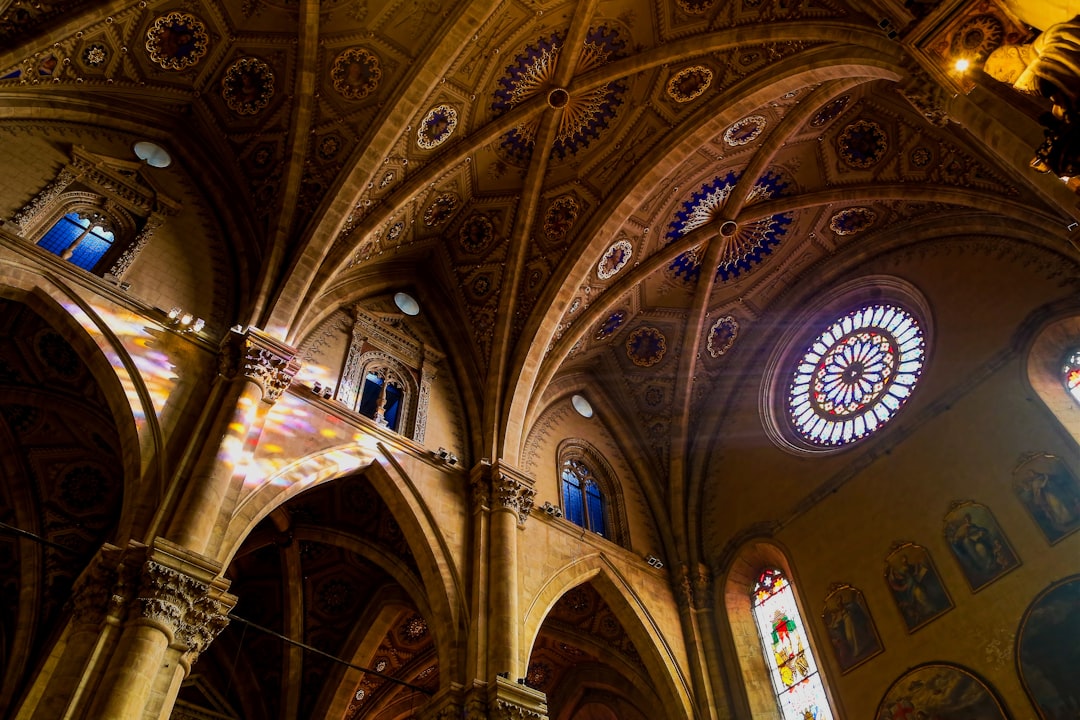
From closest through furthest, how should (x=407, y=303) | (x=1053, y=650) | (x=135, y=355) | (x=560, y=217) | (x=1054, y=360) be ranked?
(x=135, y=355), (x=1053, y=650), (x=1054, y=360), (x=560, y=217), (x=407, y=303)

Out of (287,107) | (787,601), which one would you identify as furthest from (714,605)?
(287,107)

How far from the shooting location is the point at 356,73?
483 inches

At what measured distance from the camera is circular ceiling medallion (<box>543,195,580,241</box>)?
14.2 m

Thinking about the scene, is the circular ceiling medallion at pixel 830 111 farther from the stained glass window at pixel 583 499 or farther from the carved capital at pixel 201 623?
the carved capital at pixel 201 623

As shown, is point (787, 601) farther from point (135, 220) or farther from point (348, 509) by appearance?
point (135, 220)

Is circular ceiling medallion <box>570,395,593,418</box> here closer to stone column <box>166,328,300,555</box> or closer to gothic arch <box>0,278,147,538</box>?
stone column <box>166,328,300,555</box>

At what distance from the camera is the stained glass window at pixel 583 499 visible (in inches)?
570

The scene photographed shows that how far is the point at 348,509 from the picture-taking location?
12961 millimetres

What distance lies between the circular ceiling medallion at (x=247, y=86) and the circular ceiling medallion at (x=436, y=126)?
A: 233cm

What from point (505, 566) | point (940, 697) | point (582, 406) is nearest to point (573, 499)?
point (582, 406)

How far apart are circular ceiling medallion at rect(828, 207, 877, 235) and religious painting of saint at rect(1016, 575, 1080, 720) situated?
23.2 feet

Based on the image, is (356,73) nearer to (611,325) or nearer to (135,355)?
(135,355)

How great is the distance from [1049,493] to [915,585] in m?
2.21

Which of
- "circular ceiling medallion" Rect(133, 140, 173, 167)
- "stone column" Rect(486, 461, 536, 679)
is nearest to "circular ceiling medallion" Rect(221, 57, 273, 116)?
"circular ceiling medallion" Rect(133, 140, 173, 167)
